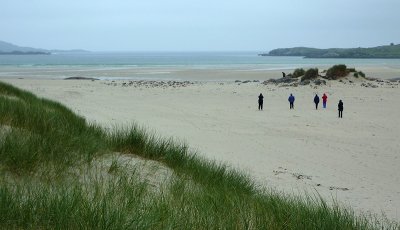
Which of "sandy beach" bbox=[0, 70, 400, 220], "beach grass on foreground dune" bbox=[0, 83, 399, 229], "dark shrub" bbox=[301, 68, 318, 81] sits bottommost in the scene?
"sandy beach" bbox=[0, 70, 400, 220]

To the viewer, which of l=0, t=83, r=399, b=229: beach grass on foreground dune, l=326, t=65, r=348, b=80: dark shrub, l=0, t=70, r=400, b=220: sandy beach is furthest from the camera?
l=326, t=65, r=348, b=80: dark shrub

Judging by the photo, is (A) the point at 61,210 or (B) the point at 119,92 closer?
(A) the point at 61,210

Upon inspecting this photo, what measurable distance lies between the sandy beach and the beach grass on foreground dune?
1.49 metres

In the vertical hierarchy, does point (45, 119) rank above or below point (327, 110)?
above

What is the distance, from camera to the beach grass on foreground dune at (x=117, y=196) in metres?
3.16

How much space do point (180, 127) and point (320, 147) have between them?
18.5ft

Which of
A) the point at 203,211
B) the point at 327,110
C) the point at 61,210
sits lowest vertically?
the point at 327,110

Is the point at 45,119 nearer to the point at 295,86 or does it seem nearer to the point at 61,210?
the point at 61,210

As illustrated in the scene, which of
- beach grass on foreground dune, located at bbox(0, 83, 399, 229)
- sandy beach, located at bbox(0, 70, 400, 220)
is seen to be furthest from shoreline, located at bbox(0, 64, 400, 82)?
beach grass on foreground dune, located at bbox(0, 83, 399, 229)

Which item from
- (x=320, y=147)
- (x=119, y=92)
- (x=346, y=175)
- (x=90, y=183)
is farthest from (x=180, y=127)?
(x=119, y=92)

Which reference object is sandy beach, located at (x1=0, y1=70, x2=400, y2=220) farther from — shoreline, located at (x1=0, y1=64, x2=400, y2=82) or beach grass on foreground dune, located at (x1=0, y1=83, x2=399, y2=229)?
shoreline, located at (x1=0, y1=64, x2=400, y2=82)

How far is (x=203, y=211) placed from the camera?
3.79m

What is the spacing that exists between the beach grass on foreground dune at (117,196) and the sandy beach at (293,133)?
149 centimetres

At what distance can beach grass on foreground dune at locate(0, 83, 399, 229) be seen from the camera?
316 cm
